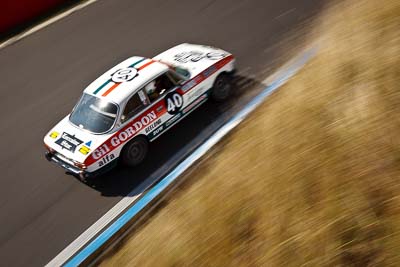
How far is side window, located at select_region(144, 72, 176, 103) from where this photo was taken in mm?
8422

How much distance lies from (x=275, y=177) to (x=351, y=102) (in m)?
1.42

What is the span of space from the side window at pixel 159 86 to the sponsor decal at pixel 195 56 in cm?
92

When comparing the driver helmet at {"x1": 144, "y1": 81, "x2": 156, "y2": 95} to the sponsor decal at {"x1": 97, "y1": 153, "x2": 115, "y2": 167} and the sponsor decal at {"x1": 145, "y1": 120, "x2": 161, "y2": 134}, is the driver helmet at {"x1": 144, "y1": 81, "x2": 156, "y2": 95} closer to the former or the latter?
the sponsor decal at {"x1": 145, "y1": 120, "x2": 161, "y2": 134}

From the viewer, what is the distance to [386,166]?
4.79 m

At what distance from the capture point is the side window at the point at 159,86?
8422 mm

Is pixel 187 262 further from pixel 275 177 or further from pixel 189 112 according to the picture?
pixel 189 112

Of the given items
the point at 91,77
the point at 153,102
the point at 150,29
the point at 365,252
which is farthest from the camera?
the point at 150,29

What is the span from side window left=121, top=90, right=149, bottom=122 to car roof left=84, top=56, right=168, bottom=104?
0.11 meters

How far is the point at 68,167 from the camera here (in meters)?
8.00

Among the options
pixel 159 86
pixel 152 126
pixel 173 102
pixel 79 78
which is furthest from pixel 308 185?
pixel 79 78

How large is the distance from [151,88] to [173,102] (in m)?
0.51

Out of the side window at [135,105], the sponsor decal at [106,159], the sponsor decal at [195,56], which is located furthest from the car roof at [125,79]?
the sponsor decal at [106,159]

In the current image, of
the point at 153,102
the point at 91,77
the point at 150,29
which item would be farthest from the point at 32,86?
the point at 153,102

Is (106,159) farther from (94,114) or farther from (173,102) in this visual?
(173,102)
